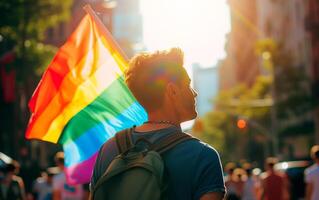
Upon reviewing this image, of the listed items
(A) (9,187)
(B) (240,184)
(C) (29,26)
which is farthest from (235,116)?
(A) (9,187)

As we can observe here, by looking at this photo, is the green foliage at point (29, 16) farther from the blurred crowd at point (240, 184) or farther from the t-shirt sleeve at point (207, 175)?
the t-shirt sleeve at point (207, 175)

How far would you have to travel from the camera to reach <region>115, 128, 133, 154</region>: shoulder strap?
4023 mm

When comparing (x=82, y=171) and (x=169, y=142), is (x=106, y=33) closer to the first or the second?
(x=82, y=171)

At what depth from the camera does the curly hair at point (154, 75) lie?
3973 millimetres

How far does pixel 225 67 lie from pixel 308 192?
518 feet

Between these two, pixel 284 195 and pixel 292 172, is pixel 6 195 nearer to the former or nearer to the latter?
pixel 284 195

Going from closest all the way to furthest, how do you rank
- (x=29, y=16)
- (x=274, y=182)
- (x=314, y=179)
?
(x=314, y=179), (x=274, y=182), (x=29, y=16)

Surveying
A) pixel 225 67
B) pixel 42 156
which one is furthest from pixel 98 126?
pixel 225 67

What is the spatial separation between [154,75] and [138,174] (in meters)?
0.50

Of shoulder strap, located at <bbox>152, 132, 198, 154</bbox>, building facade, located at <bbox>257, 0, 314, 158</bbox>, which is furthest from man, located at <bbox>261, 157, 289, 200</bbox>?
building facade, located at <bbox>257, 0, 314, 158</bbox>

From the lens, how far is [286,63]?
49.3 m

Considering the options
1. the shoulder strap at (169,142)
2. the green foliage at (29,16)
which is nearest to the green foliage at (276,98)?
the green foliage at (29,16)

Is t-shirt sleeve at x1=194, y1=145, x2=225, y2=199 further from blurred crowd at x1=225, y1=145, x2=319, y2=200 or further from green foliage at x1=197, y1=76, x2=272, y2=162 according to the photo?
green foliage at x1=197, y1=76, x2=272, y2=162

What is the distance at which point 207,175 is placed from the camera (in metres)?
3.77
